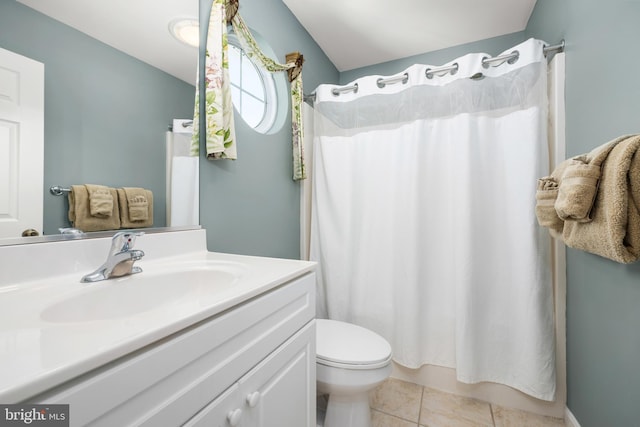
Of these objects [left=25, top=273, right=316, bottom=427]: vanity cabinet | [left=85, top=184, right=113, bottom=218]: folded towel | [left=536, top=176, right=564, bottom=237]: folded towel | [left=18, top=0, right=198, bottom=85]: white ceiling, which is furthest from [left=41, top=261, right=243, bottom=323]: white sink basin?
[left=536, top=176, right=564, bottom=237]: folded towel

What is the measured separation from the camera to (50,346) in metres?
0.38

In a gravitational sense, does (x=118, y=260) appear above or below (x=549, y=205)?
below

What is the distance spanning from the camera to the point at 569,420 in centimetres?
132

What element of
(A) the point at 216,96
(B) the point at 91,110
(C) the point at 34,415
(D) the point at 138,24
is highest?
(D) the point at 138,24

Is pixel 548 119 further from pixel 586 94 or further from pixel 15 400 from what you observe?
pixel 15 400

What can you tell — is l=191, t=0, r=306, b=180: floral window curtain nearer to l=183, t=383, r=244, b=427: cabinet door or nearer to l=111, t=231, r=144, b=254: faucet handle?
l=111, t=231, r=144, b=254: faucet handle

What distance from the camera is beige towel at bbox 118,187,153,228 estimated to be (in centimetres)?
89

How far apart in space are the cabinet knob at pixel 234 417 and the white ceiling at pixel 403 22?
202 cm

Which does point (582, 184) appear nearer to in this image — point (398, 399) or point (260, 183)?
point (260, 183)

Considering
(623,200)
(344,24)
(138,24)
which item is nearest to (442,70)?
(344,24)

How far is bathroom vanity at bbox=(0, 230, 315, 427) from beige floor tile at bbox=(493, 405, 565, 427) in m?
1.10

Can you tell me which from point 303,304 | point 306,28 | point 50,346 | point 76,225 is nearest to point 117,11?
point 76,225

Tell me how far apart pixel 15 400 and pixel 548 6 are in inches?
91.1

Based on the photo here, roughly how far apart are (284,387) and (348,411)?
0.61 m
